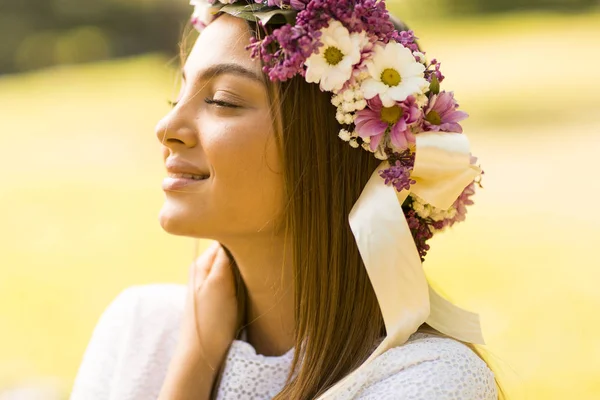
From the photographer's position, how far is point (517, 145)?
495cm

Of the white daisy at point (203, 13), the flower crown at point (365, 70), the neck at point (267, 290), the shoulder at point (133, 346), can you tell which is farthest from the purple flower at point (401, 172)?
the shoulder at point (133, 346)

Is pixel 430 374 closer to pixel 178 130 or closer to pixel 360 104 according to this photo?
pixel 360 104

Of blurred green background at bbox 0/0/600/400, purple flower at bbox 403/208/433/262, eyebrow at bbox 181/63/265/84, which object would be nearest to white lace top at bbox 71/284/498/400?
purple flower at bbox 403/208/433/262

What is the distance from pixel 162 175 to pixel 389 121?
3995 mm

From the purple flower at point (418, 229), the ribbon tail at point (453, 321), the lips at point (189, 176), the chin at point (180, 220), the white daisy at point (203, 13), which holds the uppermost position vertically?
the white daisy at point (203, 13)

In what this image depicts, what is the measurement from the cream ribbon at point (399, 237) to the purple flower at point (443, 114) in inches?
0.8

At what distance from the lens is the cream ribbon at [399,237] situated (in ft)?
4.68

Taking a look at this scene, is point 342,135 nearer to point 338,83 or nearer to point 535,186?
point 338,83

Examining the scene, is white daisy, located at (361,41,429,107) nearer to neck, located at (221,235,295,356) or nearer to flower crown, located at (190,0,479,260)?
flower crown, located at (190,0,479,260)

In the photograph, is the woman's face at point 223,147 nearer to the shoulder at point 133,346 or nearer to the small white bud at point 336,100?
the small white bud at point 336,100

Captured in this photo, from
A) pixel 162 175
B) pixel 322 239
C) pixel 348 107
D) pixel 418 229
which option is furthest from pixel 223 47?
pixel 162 175

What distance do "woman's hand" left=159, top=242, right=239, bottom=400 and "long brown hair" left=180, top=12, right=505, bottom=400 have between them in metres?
0.20

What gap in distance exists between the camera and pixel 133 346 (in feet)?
6.01

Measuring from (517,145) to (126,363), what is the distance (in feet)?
11.9
